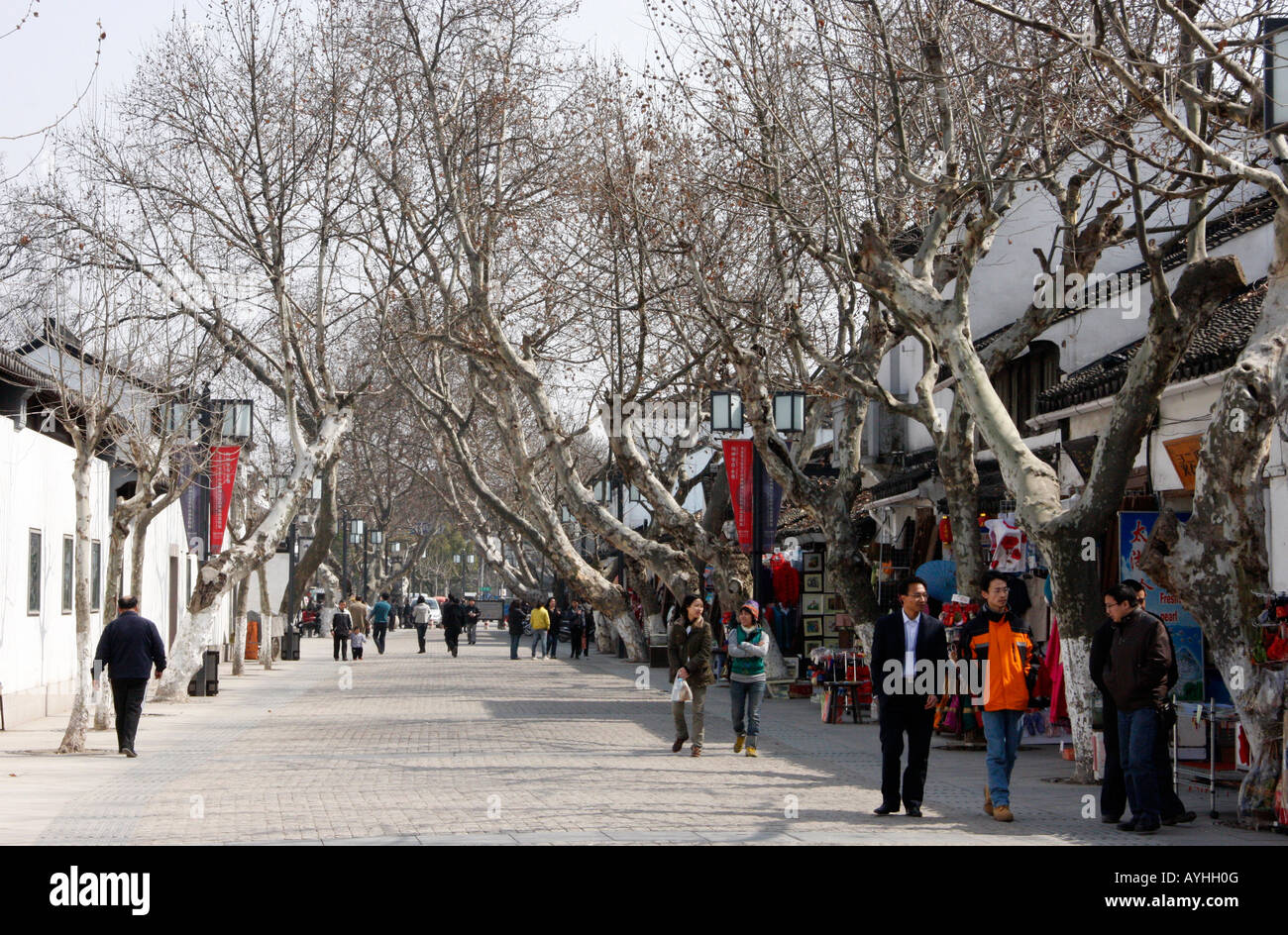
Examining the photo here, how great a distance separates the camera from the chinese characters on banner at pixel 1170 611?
14.0 meters

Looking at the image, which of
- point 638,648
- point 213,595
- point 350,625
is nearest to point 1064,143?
point 213,595

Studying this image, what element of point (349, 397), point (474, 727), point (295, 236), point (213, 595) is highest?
point (295, 236)

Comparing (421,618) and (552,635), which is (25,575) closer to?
(552,635)

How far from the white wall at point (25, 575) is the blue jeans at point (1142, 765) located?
14.4 meters

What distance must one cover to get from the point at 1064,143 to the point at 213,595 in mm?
14728

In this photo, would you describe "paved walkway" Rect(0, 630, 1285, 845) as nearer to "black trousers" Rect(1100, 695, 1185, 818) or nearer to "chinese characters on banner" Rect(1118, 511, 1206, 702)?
"black trousers" Rect(1100, 695, 1185, 818)

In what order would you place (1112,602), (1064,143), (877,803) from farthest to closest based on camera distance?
(1064,143) → (877,803) → (1112,602)

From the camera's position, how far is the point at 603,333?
31.1 metres

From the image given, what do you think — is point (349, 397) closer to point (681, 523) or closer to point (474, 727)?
point (681, 523)

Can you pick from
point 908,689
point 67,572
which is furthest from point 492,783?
point 67,572

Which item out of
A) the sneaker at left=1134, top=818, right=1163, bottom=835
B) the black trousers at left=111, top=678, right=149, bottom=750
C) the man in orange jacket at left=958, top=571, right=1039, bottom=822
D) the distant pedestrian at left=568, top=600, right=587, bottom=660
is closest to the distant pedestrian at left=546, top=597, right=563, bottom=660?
the distant pedestrian at left=568, top=600, right=587, bottom=660

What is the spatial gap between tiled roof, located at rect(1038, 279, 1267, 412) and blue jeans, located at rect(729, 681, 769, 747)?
491 centimetres

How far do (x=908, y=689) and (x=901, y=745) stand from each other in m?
0.43

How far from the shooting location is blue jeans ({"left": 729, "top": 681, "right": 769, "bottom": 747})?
16078 millimetres
